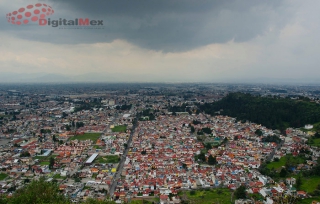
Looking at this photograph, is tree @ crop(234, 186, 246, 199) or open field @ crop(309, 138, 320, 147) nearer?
tree @ crop(234, 186, 246, 199)

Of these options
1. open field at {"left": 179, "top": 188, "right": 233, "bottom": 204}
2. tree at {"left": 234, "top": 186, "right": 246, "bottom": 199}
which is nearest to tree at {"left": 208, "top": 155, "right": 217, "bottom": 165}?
open field at {"left": 179, "top": 188, "right": 233, "bottom": 204}

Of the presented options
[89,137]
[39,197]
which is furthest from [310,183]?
[89,137]

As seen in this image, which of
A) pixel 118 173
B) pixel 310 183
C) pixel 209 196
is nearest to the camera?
pixel 209 196

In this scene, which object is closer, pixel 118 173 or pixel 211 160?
pixel 118 173

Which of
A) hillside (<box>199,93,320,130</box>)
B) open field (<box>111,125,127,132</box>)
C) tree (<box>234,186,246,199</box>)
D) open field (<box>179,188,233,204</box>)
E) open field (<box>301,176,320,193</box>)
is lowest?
open field (<box>179,188,233,204</box>)

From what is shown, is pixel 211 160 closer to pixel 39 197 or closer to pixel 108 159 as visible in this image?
pixel 108 159

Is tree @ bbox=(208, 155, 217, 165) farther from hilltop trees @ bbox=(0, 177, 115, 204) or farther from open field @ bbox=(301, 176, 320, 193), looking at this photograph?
hilltop trees @ bbox=(0, 177, 115, 204)

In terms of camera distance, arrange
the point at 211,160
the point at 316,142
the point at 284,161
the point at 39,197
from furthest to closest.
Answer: the point at 316,142 → the point at 284,161 → the point at 211,160 → the point at 39,197

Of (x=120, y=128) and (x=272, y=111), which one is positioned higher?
(x=272, y=111)

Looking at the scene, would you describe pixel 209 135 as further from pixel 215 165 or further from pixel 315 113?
pixel 315 113
